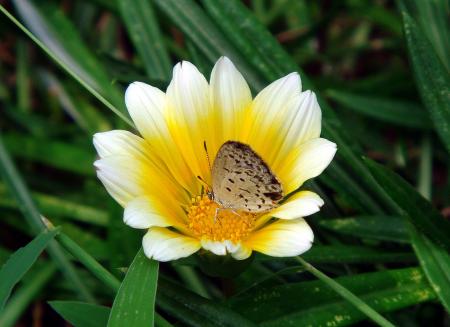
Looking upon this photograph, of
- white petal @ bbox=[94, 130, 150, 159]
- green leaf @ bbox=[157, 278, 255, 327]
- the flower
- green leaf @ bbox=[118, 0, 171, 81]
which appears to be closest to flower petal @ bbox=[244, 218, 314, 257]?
the flower

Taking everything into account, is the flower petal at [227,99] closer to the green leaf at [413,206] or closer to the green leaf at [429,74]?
the green leaf at [413,206]

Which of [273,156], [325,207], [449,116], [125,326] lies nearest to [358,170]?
[325,207]

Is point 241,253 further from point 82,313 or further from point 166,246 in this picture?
point 82,313

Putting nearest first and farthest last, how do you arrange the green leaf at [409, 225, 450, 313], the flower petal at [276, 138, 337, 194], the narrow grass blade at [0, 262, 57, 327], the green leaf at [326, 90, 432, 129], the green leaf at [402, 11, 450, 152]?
the flower petal at [276, 138, 337, 194]
the green leaf at [409, 225, 450, 313]
the green leaf at [402, 11, 450, 152]
the narrow grass blade at [0, 262, 57, 327]
the green leaf at [326, 90, 432, 129]

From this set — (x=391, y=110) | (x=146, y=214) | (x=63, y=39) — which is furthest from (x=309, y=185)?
(x=63, y=39)

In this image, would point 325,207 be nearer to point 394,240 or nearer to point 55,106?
point 394,240

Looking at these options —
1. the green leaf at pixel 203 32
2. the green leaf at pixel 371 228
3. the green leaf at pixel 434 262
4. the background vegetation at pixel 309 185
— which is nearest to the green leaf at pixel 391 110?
the background vegetation at pixel 309 185

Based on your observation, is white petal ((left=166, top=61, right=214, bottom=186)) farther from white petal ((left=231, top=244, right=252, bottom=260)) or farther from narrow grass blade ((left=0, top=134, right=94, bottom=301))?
narrow grass blade ((left=0, top=134, right=94, bottom=301))
